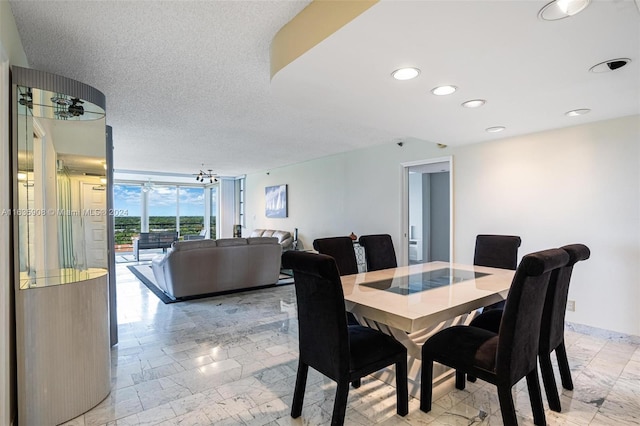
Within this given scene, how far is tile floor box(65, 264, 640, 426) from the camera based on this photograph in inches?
81.4

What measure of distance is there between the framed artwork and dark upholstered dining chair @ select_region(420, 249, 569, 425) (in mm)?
6326

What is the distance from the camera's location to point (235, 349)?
10.2 feet

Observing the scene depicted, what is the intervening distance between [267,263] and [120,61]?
139 inches

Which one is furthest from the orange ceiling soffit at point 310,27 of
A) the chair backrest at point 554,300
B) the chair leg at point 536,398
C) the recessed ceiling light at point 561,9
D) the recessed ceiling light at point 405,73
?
the chair leg at point 536,398

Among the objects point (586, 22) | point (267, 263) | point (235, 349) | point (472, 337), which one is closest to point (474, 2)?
point (586, 22)

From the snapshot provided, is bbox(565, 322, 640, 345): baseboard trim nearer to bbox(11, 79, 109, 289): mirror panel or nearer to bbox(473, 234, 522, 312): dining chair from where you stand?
bbox(473, 234, 522, 312): dining chair

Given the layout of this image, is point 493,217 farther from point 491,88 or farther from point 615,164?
point 491,88

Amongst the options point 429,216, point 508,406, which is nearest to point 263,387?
point 508,406

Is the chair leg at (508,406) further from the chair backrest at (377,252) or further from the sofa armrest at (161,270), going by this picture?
the sofa armrest at (161,270)

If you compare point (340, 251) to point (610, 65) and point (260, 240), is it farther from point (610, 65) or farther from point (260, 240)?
point (260, 240)

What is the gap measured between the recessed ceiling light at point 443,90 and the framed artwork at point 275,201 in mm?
5865

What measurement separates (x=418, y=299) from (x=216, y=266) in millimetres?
3530

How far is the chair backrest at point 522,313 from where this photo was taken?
5.31 feet

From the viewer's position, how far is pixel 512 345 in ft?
5.58
